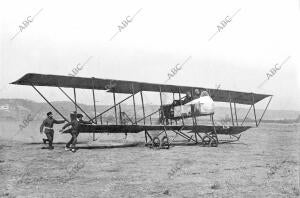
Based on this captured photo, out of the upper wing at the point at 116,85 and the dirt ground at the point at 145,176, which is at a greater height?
the upper wing at the point at 116,85

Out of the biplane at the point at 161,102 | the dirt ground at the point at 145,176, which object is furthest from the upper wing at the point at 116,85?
the dirt ground at the point at 145,176

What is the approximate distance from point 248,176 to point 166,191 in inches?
117

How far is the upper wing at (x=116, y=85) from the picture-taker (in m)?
13.9

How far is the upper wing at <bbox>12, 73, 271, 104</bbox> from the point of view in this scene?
13.9 meters

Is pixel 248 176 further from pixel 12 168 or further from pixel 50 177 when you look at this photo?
pixel 12 168

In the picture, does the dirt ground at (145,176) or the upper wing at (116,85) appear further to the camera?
the upper wing at (116,85)

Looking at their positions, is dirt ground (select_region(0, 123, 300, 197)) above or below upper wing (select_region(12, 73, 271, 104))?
below

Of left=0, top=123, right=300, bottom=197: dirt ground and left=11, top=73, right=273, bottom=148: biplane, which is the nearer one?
left=0, top=123, right=300, bottom=197: dirt ground

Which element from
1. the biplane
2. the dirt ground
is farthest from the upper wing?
the dirt ground

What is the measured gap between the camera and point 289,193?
7.40 meters

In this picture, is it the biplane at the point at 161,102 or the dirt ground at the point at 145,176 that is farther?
the biplane at the point at 161,102

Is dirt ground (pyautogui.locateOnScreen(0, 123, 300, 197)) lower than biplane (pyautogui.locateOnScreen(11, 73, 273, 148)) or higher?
lower

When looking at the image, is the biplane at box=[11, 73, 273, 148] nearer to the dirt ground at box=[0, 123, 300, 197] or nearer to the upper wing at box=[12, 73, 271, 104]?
the upper wing at box=[12, 73, 271, 104]

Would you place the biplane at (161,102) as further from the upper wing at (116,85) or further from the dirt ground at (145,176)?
the dirt ground at (145,176)
